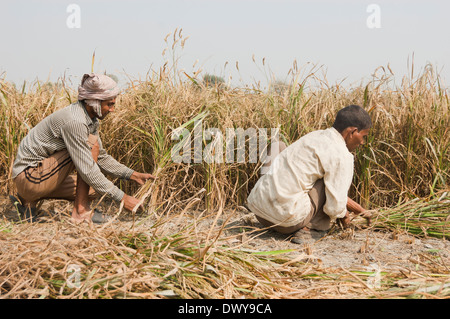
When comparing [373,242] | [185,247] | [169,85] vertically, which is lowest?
[373,242]

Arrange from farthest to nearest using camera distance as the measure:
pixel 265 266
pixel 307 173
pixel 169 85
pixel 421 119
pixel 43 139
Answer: pixel 169 85 → pixel 421 119 → pixel 43 139 → pixel 307 173 → pixel 265 266

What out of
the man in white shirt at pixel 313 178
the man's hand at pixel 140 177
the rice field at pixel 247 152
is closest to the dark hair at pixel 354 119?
the man in white shirt at pixel 313 178

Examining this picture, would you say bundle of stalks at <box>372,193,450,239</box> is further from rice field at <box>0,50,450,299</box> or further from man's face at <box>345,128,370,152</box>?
man's face at <box>345,128,370,152</box>

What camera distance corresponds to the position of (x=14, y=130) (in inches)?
141

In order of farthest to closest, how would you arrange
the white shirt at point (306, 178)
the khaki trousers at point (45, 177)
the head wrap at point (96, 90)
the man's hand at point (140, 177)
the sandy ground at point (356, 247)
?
1. the man's hand at point (140, 177)
2. the khaki trousers at point (45, 177)
3. the head wrap at point (96, 90)
4. the white shirt at point (306, 178)
5. the sandy ground at point (356, 247)

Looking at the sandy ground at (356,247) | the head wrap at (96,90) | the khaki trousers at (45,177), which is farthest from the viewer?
the khaki trousers at (45,177)

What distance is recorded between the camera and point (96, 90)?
2.88 metres

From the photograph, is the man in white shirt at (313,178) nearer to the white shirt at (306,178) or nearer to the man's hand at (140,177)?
the white shirt at (306,178)

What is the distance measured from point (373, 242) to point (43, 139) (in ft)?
7.18

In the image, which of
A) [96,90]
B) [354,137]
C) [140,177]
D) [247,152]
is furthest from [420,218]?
[96,90]

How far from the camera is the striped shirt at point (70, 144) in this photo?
9.47 feet
